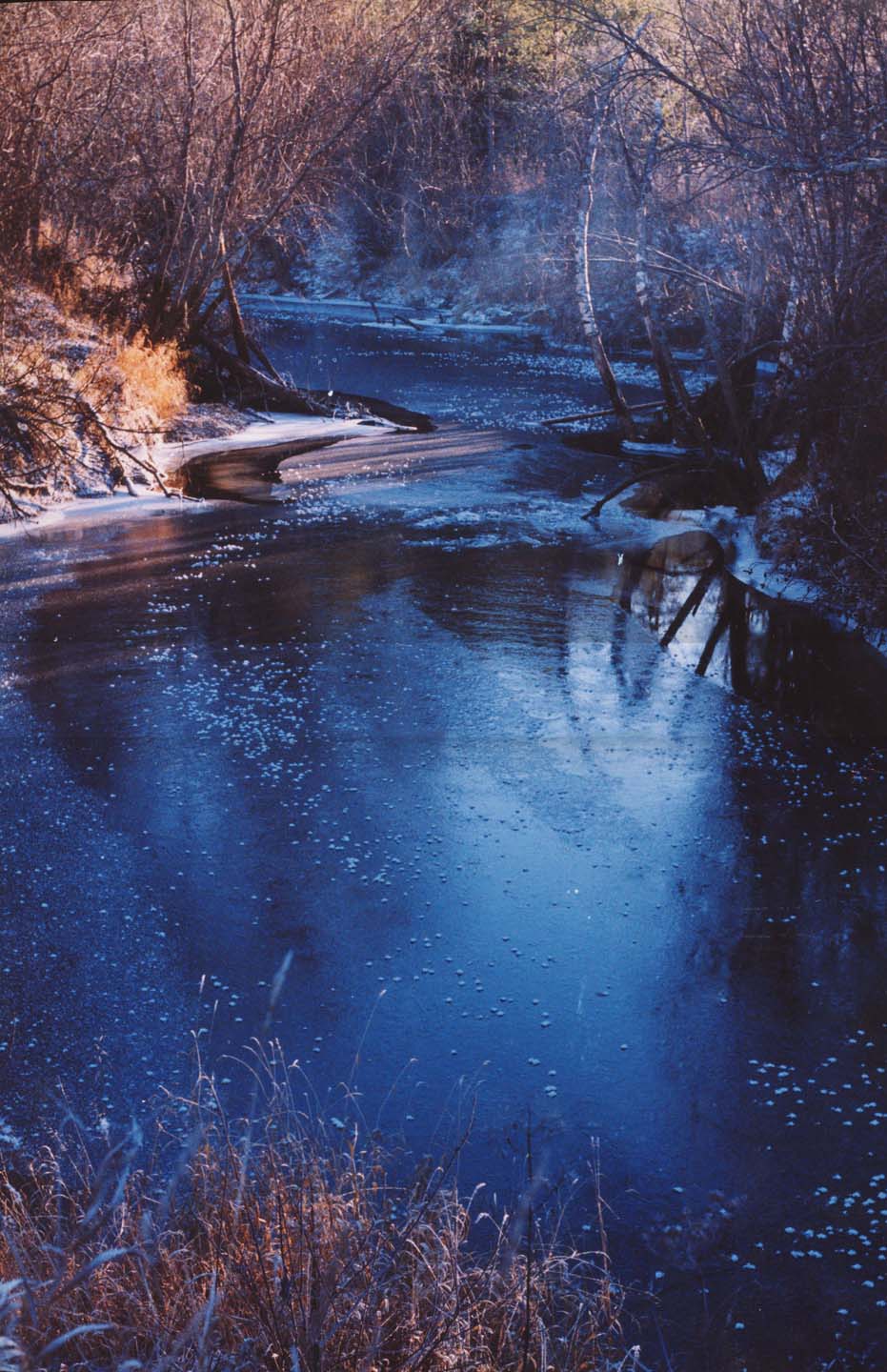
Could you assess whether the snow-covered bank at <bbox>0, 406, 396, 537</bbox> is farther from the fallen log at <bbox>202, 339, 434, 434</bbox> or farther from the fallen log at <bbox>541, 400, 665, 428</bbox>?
the fallen log at <bbox>541, 400, 665, 428</bbox>

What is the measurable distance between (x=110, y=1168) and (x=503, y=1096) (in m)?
1.67

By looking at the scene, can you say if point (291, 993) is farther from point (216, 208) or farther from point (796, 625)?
point (216, 208)

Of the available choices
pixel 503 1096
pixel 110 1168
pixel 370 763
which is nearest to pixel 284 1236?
pixel 110 1168

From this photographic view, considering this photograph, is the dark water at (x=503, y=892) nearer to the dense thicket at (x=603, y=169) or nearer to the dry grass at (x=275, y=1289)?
the dry grass at (x=275, y=1289)

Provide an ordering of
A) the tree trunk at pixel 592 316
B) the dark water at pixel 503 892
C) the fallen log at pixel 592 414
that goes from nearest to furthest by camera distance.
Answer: the dark water at pixel 503 892 < the tree trunk at pixel 592 316 < the fallen log at pixel 592 414

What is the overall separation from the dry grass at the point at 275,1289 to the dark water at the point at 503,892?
0.77 metres

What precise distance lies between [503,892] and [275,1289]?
364 centimetres

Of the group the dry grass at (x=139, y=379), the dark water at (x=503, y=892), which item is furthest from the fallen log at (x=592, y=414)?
the dark water at (x=503, y=892)

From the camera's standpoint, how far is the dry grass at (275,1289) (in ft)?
10.8

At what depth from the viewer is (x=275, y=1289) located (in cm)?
359

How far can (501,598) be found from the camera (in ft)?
41.2

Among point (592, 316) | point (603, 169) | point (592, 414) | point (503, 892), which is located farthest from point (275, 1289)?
point (603, 169)

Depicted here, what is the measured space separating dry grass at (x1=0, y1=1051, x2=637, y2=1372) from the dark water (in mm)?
768

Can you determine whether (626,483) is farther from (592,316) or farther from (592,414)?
(592,414)
